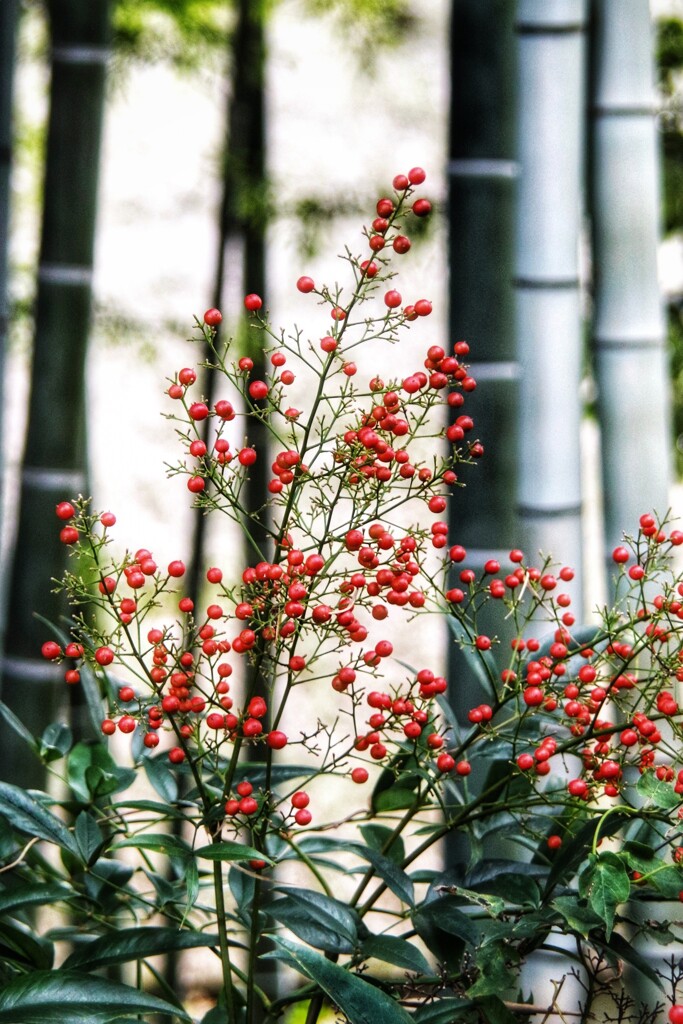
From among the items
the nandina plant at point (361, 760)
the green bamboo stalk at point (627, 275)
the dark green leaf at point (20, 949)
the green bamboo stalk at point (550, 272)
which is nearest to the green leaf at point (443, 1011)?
the nandina plant at point (361, 760)

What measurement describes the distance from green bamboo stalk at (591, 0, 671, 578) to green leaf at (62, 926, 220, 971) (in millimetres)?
660

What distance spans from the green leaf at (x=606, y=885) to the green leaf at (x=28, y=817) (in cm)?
28

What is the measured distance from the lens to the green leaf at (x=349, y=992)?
495 mm

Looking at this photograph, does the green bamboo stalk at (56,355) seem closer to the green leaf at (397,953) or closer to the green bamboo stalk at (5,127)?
the green bamboo stalk at (5,127)

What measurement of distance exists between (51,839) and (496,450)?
492mm

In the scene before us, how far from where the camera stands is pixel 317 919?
23.2 inches

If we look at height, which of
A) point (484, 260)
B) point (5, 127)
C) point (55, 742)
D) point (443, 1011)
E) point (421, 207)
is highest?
point (5, 127)

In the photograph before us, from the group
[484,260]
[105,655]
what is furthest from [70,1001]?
[484,260]

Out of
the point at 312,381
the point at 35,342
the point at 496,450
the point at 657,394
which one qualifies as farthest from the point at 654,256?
the point at 312,381

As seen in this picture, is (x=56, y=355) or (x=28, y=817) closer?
(x=28, y=817)

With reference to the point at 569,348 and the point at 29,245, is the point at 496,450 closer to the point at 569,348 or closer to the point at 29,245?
the point at 569,348

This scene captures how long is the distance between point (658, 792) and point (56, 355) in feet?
2.73

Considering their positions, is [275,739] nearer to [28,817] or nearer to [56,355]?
[28,817]

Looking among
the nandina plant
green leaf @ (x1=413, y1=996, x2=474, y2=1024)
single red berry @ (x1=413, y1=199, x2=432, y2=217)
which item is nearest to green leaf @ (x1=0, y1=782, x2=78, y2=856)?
the nandina plant
